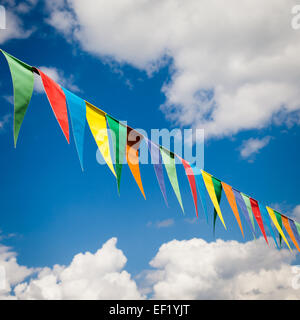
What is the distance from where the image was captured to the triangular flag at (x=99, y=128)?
2.47m

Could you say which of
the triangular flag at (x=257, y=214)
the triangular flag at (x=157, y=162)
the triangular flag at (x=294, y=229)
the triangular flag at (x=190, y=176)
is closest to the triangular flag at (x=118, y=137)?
the triangular flag at (x=157, y=162)

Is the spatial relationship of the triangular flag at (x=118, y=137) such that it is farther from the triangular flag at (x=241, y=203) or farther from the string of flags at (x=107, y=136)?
the triangular flag at (x=241, y=203)

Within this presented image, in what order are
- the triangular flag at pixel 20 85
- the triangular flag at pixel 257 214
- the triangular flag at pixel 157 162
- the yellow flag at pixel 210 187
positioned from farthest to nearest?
the triangular flag at pixel 257 214, the yellow flag at pixel 210 187, the triangular flag at pixel 157 162, the triangular flag at pixel 20 85

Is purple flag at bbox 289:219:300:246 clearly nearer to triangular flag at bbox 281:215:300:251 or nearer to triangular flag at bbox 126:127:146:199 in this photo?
triangular flag at bbox 281:215:300:251

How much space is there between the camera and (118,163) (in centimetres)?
268

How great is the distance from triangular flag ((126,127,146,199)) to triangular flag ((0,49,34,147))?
3.98 ft

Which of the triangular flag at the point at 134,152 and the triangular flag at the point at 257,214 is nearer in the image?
the triangular flag at the point at 134,152

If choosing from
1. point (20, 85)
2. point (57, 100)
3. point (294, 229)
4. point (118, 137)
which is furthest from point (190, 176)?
point (294, 229)

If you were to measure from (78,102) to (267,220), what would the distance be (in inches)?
181

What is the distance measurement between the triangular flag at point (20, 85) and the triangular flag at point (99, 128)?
66 centimetres

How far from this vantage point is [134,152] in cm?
303

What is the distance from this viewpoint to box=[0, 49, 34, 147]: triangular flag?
75.5 inches

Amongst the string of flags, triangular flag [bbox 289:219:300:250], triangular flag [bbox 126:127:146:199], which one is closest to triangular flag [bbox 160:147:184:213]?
the string of flags
